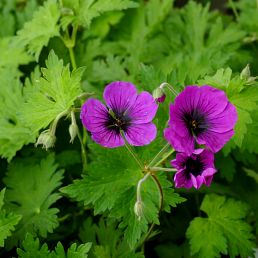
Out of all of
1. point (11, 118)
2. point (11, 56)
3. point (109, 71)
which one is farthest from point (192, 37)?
point (11, 118)

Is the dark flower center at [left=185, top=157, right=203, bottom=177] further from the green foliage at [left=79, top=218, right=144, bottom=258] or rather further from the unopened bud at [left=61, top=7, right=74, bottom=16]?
the unopened bud at [left=61, top=7, right=74, bottom=16]

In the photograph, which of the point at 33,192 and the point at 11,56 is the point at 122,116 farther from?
the point at 11,56

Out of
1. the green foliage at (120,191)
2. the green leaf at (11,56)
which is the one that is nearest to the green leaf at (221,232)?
the green foliage at (120,191)

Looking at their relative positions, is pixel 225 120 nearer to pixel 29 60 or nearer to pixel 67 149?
pixel 67 149

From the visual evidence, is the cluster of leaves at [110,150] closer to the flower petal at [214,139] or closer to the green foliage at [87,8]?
the green foliage at [87,8]

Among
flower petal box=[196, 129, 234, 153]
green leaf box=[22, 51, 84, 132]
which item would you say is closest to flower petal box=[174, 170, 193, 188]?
flower petal box=[196, 129, 234, 153]

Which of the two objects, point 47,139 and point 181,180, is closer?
point 181,180
